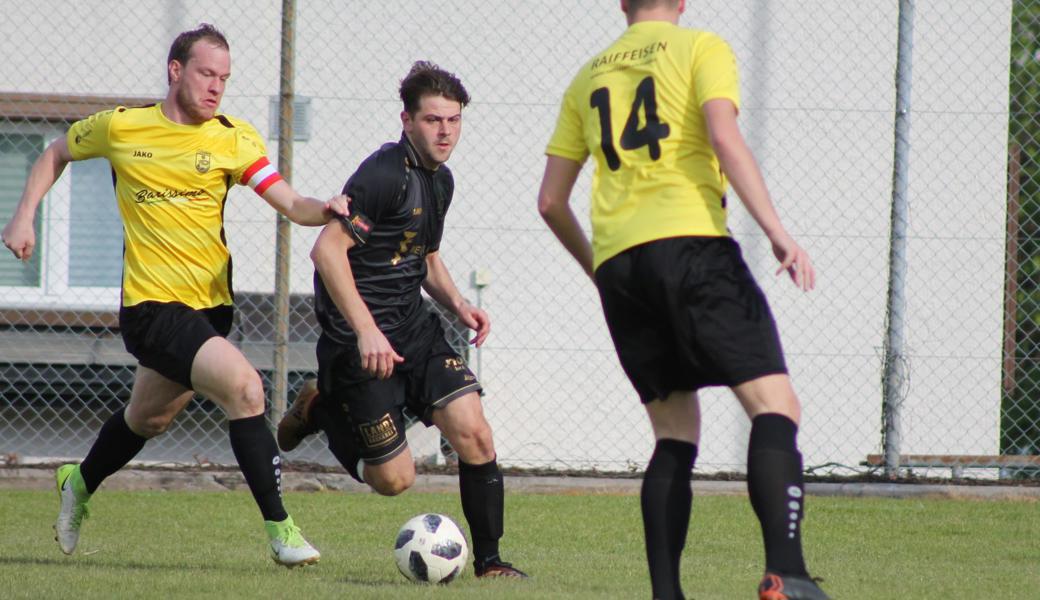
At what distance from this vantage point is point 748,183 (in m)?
3.43

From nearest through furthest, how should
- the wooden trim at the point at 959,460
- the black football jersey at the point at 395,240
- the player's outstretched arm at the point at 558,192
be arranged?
the player's outstretched arm at the point at 558,192 < the black football jersey at the point at 395,240 < the wooden trim at the point at 959,460

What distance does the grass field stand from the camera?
15.4 ft

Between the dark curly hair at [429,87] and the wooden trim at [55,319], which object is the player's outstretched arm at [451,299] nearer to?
the dark curly hair at [429,87]

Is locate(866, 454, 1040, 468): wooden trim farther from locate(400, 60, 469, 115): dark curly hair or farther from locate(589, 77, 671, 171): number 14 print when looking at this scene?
locate(589, 77, 671, 171): number 14 print

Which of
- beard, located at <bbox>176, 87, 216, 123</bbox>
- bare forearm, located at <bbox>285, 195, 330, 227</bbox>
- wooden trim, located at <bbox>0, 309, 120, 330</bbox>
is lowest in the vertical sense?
wooden trim, located at <bbox>0, 309, 120, 330</bbox>

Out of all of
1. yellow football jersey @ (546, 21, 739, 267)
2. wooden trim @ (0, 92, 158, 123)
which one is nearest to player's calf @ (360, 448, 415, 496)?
yellow football jersey @ (546, 21, 739, 267)

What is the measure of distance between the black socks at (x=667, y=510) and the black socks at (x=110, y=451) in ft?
8.62

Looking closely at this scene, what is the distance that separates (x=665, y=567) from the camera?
12.0 feet

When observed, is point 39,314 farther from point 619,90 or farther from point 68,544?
point 619,90

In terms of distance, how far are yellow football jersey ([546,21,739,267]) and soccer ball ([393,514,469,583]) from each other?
156cm

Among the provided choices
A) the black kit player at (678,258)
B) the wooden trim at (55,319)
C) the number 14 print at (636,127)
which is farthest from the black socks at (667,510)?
the wooden trim at (55,319)

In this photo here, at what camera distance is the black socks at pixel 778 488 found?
3352mm

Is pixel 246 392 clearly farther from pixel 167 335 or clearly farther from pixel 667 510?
pixel 667 510

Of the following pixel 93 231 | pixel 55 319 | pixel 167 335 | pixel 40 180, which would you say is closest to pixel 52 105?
pixel 93 231
